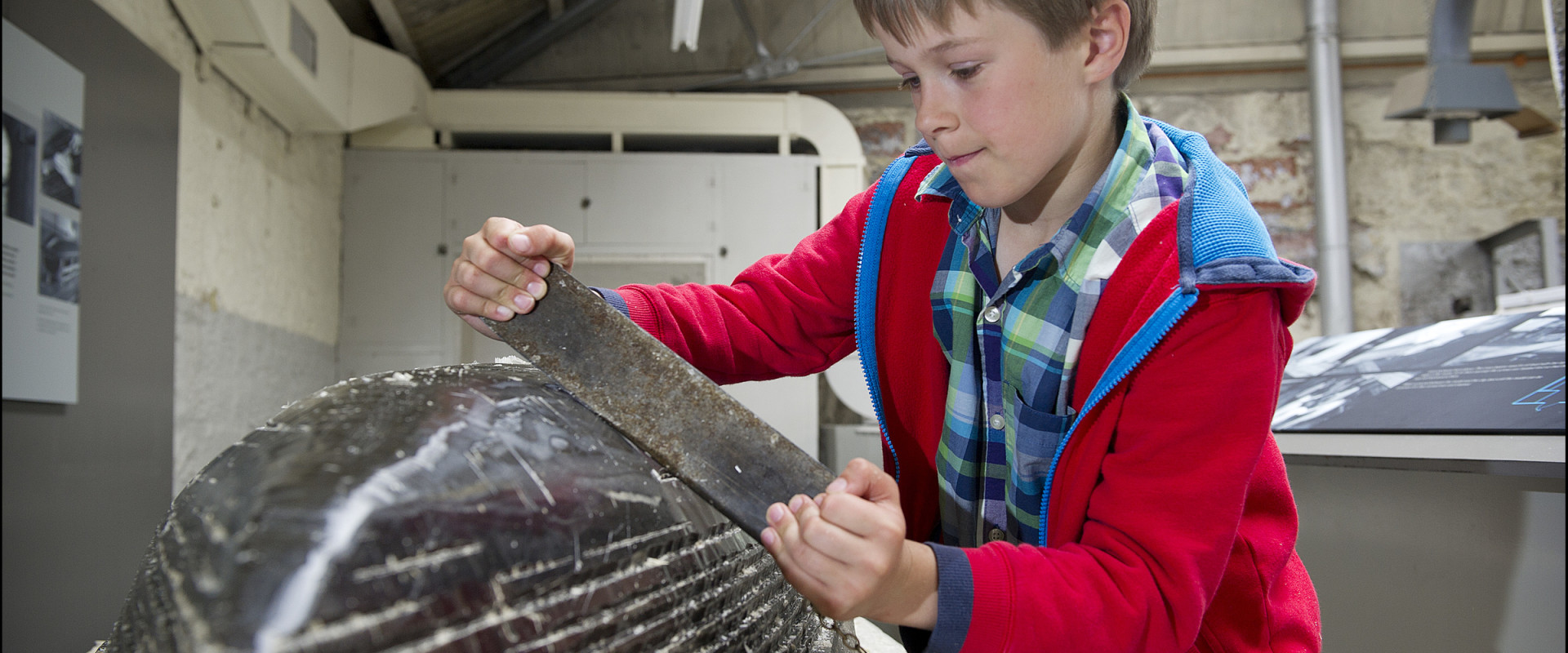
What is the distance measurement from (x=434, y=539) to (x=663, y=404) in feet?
0.85

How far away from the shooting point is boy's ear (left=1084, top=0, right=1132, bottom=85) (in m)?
0.89

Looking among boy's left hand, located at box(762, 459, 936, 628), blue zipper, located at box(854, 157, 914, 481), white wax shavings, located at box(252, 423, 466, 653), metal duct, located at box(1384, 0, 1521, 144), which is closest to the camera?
white wax shavings, located at box(252, 423, 466, 653)

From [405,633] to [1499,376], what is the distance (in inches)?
74.4

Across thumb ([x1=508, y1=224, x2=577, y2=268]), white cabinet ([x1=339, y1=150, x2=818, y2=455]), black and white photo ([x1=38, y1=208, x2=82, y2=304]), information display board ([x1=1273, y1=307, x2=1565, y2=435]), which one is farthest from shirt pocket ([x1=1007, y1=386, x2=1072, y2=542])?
white cabinet ([x1=339, y1=150, x2=818, y2=455])

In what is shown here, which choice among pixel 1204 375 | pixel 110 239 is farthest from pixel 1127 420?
pixel 110 239

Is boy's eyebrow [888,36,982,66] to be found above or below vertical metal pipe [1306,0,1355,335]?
below

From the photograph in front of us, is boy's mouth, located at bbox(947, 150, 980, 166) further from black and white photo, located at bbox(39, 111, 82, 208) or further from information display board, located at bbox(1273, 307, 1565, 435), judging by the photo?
black and white photo, located at bbox(39, 111, 82, 208)

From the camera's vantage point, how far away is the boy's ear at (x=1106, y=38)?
886 millimetres

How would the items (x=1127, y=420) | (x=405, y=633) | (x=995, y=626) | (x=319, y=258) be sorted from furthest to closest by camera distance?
(x=319, y=258)
(x=1127, y=420)
(x=995, y=626)
(x=405, y=633)

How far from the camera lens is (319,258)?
185 inches

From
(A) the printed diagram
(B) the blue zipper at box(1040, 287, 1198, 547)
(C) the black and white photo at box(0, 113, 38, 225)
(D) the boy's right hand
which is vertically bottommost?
(A) the printed diagram

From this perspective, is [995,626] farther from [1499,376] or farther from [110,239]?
[110,239]

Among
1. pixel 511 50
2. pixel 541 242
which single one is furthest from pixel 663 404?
pixel 511 50

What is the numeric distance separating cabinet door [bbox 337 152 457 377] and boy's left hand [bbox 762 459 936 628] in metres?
4.57
